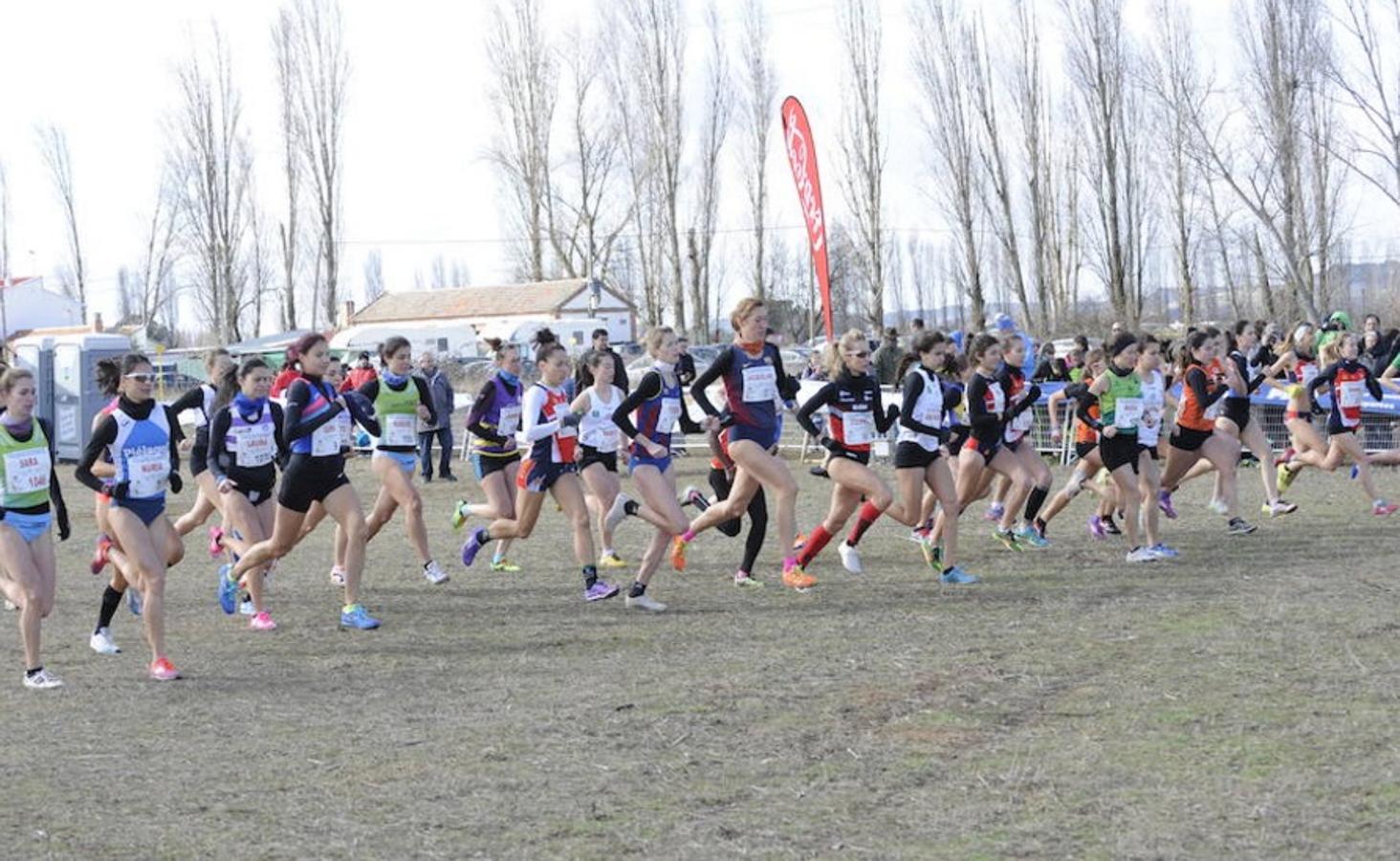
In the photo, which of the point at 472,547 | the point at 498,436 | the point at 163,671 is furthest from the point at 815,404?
the point at 163,671

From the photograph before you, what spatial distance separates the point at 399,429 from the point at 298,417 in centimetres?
197

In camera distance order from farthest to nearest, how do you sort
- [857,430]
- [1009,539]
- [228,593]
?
[1009,539], [857,430], [228,593]

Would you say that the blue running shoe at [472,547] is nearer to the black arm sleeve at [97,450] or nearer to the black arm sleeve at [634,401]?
the black arm sleeve at [634,401]

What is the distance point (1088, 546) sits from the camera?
1302cm

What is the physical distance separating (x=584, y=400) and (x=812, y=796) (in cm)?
542

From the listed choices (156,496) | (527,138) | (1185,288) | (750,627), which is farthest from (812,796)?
(527,138)

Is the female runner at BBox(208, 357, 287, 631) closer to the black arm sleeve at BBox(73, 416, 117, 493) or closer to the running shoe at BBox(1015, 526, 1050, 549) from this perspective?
the black arm sleeve at BBox(73, 416, 117, 493)

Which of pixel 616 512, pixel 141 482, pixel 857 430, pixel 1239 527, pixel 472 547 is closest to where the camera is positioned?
pixel 141 482

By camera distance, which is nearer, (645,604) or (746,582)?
(645,604)

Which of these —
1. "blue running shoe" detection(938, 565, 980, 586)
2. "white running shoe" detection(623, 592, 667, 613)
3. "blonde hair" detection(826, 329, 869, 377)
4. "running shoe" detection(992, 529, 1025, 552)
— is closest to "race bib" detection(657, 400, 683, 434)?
"blonde hair" detection(826, 329, 869, 377)

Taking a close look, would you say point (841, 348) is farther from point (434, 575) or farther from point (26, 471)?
point (26, 471)

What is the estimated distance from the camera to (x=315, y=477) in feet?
33.0

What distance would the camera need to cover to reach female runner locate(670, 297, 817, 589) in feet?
35.2

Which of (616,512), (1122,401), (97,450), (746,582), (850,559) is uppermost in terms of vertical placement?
(97,450)
